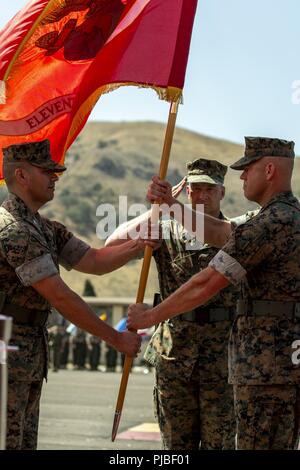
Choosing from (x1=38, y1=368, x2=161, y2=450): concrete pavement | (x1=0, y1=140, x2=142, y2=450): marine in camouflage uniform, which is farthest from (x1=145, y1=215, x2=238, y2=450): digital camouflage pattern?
(x1=38, y1=368, x2=161, y2=450): concrete pavement

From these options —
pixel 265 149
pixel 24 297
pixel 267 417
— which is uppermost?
pixel 265 149

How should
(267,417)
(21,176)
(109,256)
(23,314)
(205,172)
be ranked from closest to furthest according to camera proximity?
(267,417) → (23,314) → (21,176) → (109,256) → (205,172)

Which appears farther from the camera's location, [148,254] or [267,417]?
[148,254]

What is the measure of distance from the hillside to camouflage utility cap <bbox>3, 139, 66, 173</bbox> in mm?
89452

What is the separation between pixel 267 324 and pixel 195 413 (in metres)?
1.51

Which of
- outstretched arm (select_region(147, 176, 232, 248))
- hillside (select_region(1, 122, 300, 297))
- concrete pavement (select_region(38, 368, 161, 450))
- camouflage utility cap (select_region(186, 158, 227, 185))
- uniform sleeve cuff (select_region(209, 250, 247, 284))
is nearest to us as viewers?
uniform sleeve cuff (select_region(209, 250, 247, 284))

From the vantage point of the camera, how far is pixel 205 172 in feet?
24.7

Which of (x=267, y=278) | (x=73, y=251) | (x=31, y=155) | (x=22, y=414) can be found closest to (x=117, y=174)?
(x=73, y=251)

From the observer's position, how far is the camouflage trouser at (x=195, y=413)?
7.20 m

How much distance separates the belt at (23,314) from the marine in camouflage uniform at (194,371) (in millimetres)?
1213

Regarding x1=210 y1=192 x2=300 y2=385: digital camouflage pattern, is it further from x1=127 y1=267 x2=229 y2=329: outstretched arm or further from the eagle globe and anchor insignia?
the eagle globe and anchor insignia

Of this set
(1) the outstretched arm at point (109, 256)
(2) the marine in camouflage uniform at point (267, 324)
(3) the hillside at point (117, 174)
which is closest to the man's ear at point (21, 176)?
(1) the outstretched arm at point (109, 256)

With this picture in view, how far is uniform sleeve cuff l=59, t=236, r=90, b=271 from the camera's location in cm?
709

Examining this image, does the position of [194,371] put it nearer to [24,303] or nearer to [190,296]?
[190,296]
